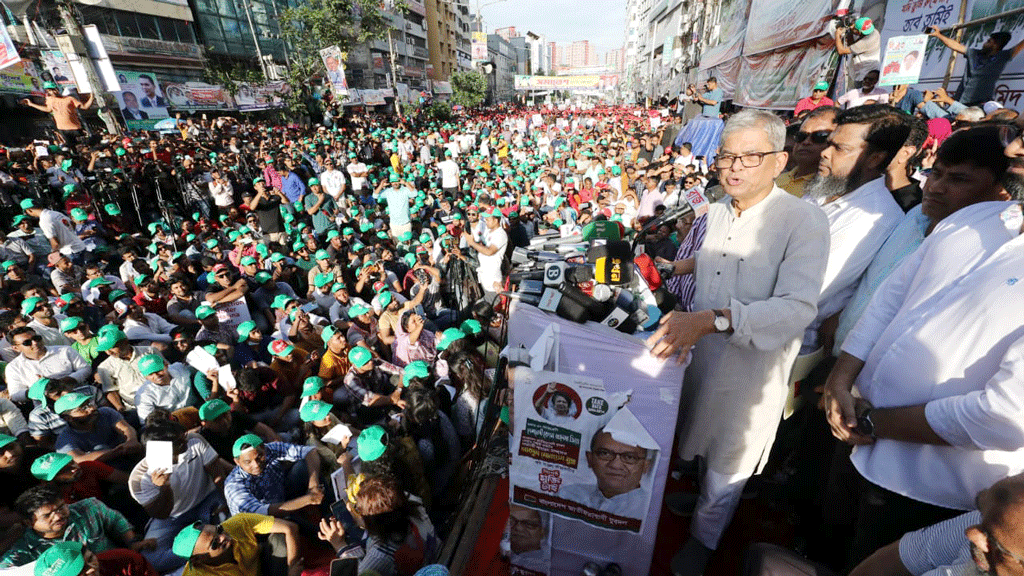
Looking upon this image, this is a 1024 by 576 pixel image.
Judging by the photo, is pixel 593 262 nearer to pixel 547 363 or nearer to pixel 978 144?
pixel 547 363

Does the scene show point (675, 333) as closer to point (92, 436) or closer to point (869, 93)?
point (92, 436)

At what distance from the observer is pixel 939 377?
4.80ft

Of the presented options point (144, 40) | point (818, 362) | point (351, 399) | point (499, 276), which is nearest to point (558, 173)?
point (499, 276)

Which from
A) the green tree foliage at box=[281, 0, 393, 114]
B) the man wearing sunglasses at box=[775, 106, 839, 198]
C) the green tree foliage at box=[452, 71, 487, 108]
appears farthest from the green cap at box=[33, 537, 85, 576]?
the green tree foliage at box=[452, 71, 487, 108]

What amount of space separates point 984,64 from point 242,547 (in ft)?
29.4

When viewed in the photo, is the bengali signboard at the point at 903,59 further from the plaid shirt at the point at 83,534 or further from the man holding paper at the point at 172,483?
the plaid shirt at the point at 83,534

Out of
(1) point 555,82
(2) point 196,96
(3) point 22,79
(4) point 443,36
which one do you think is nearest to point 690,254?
(3) point 22,79

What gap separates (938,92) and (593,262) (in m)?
7.13

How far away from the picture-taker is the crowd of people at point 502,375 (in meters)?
1.47

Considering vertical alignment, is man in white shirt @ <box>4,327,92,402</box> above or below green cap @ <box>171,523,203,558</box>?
above

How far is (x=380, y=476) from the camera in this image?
2719 mm

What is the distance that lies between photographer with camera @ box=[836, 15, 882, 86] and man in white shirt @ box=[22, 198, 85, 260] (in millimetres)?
13231

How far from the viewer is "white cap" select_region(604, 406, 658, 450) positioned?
1.64m

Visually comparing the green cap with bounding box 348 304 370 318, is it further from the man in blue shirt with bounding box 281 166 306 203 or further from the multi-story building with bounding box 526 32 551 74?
the multi-story building with bounding box 526 32 551 74
